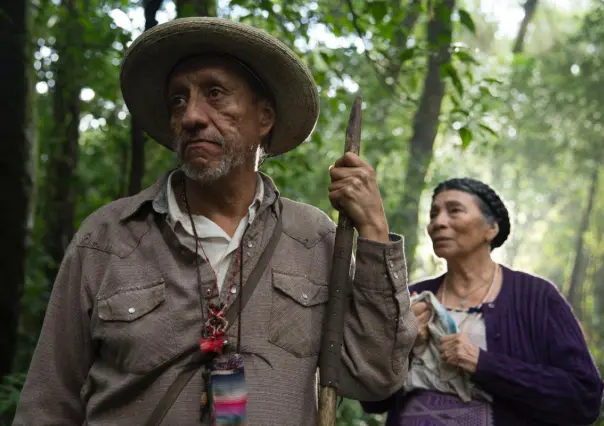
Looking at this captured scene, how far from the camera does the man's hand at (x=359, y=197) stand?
2.47m

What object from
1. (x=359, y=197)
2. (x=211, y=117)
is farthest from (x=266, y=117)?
(x=359, y=197)

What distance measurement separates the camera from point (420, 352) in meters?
3.77

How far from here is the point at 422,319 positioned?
3848mm

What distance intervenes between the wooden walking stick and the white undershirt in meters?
0.37

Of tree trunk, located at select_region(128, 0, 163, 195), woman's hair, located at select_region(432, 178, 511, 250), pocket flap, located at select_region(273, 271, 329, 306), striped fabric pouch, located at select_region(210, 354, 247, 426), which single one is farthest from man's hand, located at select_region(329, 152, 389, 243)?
tree trunk, located at select_region(128, 0, 163, 195)

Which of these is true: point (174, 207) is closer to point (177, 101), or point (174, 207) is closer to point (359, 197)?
point (177, 101)

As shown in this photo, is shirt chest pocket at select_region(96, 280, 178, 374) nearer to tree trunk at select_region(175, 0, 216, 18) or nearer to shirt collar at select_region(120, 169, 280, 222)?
shirt collar at select_region(120, 169, 280, 222)

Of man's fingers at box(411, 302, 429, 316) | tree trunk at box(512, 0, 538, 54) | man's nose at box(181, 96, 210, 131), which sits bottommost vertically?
man's fingers at box(411, 302, 429, 316)

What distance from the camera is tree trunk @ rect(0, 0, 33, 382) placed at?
16.5 feet

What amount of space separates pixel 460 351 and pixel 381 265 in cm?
136

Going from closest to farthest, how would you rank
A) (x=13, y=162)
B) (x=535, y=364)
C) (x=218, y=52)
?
(x=218, y=52) < (x=535, y=364) < (x=13, y=162)

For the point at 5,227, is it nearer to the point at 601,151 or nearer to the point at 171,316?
the point at 171,316

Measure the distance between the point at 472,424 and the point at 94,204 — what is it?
6.26 meters

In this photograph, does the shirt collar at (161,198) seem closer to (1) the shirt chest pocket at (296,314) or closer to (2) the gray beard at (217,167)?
(2) the gray beard at (217,167)
